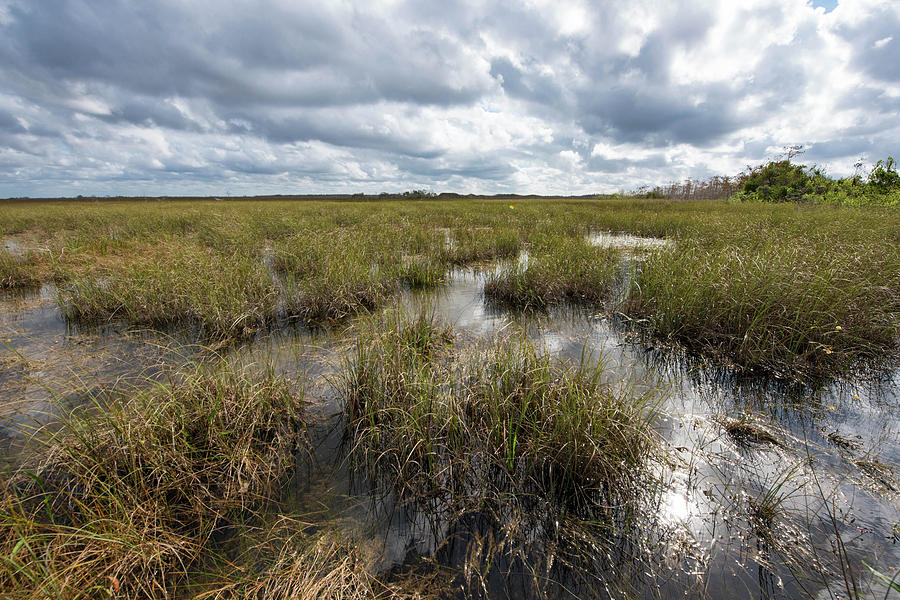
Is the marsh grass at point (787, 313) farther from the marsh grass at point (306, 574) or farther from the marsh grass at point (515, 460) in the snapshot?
the marsh grass at point (306, 574)

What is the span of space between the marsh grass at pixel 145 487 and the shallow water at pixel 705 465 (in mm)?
296

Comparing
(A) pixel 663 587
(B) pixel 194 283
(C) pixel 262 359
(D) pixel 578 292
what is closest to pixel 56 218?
(B) pixel 194 283

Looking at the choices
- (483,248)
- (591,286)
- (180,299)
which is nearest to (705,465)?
(591,286)

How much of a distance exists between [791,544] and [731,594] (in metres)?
0.56

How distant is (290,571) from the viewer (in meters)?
1.62

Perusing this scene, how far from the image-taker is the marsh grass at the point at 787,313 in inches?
145

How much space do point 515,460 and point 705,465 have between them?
4.89ft

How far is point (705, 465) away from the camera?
8.02 ft

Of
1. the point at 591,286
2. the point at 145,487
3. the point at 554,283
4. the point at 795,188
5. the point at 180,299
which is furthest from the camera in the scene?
the point at 795,188

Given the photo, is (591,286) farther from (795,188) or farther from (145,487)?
(795,188)

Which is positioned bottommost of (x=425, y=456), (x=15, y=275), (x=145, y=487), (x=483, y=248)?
(x=425, y=456)

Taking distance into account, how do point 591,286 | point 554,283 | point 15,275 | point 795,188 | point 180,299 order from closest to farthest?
point 180,299 < point 554,283 < point 591,286 < point 15,275 < point 795,188

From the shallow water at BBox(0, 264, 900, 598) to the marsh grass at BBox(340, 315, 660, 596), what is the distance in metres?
0.16

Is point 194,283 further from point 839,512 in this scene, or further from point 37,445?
point 839,512
